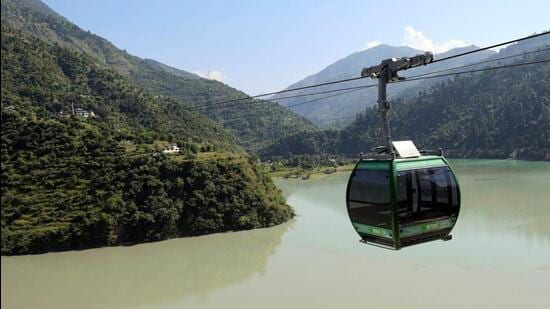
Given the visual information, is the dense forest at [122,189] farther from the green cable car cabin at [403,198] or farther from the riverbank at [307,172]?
the riverbank at [307,172]

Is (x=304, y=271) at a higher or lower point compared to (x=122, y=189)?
lower

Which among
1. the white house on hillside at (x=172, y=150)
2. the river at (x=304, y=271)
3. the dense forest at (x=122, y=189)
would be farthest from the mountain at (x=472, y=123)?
the white house on hillside at (x=172, y=150)

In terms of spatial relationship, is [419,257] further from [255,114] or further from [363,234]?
[255,114]

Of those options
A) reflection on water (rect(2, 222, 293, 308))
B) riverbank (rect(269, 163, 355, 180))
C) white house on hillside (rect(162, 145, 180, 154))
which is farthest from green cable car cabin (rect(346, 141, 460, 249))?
riverbank (rect(269, 163, 355, 180))

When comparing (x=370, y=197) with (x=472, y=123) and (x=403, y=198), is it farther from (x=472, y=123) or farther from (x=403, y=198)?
(x=472, y=123)

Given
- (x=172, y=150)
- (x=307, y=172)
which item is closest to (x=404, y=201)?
(x=172, y=150)

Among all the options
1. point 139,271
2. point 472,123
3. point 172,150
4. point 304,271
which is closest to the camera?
point 304,271

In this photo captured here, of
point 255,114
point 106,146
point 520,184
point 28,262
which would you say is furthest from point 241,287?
point 255,114
